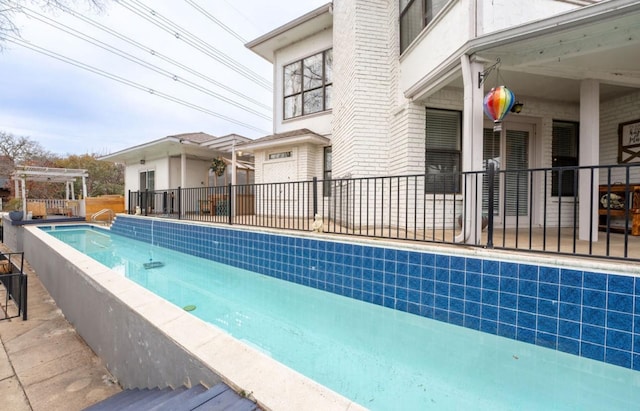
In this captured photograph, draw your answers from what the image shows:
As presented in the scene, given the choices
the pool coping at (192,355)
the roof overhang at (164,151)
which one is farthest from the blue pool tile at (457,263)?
the roof overhang at (164,151)

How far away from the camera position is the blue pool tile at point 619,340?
2.21 metres

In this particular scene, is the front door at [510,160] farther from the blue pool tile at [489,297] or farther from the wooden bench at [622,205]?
the blue pool tile at [489,297]

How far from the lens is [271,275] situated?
4859 mm

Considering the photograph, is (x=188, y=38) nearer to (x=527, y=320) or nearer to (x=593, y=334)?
(x=527, y=320)

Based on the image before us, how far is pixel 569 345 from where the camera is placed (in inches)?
95.8

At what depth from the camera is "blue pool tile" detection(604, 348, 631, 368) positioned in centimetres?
222

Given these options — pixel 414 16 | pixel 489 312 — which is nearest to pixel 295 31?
pixel 414 16

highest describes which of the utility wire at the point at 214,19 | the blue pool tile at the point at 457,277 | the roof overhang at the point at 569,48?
the utility wire at the point at 214,19

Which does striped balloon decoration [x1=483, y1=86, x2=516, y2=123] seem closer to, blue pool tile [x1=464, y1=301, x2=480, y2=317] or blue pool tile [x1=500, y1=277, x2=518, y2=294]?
blue pool tile [x1=500, y1=277, x2=518, y2=294]

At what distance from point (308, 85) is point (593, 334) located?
873cm

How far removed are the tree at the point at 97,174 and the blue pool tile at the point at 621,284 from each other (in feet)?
95.4

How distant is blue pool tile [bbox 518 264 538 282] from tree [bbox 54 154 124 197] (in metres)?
28.5

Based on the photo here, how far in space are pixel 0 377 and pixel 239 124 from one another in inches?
1108

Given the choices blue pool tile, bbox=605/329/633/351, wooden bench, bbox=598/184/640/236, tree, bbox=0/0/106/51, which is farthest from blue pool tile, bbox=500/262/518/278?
tree, bbox=0/0/106/51
